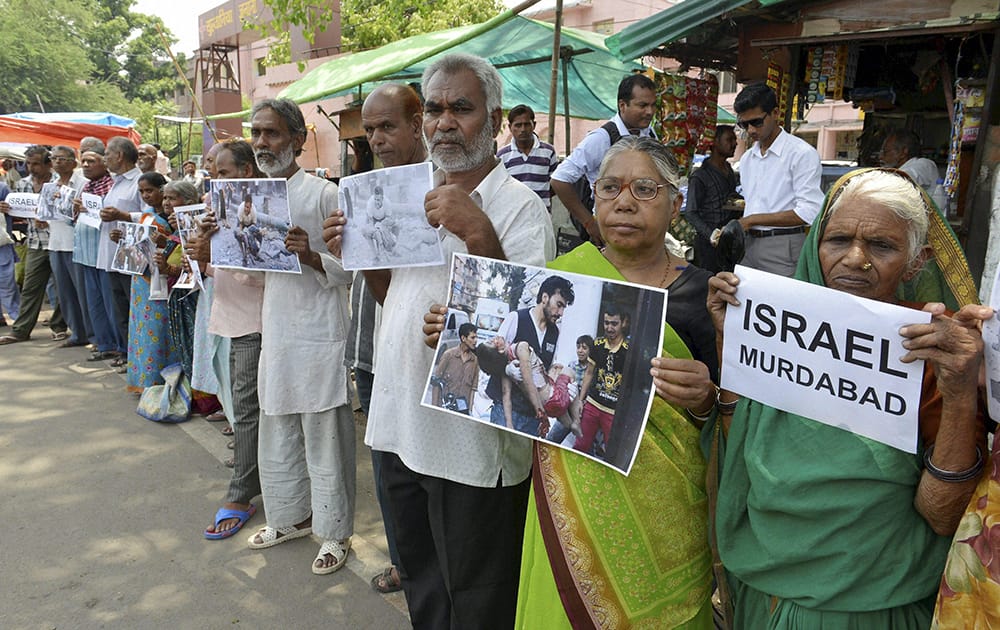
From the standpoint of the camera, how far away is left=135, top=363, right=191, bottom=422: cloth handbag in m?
5.11

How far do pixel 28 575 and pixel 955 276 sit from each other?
3866 millimetres

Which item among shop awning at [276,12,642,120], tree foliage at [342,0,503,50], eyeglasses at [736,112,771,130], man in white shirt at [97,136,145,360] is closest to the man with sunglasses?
eyeglasses at [736,112,771,130]

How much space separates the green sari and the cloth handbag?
166 inches

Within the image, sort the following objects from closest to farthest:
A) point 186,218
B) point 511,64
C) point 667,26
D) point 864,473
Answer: point 864,473, point 186,218, point 667,26, point 511,64

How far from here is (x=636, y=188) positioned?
5.54ft

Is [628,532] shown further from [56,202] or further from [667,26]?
[56,202]

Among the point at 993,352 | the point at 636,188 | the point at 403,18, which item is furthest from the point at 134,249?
the point at 403,18

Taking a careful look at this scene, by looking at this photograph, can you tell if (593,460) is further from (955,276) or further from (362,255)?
(362,255)

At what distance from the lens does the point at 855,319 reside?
1.30m

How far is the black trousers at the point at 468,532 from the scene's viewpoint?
207 centimetres

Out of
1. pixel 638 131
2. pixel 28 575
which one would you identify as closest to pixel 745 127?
pixel 638 131

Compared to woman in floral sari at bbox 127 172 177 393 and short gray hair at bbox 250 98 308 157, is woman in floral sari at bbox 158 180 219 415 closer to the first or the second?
woman in floral sari at bbox 127 172 177 393

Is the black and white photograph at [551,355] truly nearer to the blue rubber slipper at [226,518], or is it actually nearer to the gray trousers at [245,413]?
the gray trousers at [245,413]

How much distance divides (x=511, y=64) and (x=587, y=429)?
6.78 meters
